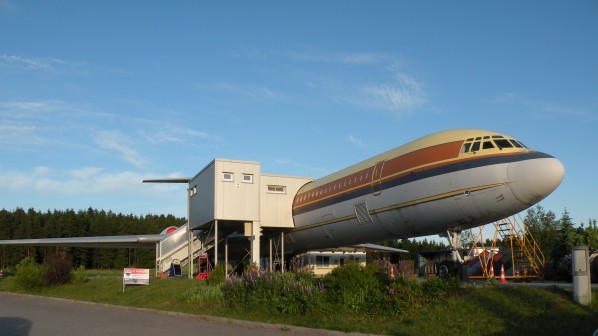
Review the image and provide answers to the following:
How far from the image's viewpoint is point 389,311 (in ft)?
44.3

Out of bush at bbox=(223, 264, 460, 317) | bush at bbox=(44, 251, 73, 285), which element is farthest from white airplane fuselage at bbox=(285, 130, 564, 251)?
bush at bbox=(44, 251, 73, 285)

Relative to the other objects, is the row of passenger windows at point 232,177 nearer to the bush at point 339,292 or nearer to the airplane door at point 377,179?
the airplane door at point 377,179

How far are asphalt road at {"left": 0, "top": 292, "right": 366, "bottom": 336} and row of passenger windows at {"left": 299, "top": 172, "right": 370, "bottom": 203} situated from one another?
8816 mm

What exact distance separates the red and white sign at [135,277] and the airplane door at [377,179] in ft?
37.6

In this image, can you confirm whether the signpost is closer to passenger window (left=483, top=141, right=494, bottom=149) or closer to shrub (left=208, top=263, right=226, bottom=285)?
shrub (left=208, top=263, right=226, bottom=285)

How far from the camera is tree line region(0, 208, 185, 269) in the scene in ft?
313

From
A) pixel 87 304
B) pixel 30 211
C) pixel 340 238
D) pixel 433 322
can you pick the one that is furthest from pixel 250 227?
pixel 30 211

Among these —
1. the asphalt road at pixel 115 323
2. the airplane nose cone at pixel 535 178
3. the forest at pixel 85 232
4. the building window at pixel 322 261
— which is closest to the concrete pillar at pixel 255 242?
the asphalt road at pixel 115 323

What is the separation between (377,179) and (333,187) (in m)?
4.15

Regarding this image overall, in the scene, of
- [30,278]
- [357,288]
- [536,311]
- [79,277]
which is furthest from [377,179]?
[30,278]

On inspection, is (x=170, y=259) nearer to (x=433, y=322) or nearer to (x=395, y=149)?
(x=395, y=149)

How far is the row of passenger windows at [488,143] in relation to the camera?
54.1ft

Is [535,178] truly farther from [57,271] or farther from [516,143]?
[57,271]

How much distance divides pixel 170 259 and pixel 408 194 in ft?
69.0
